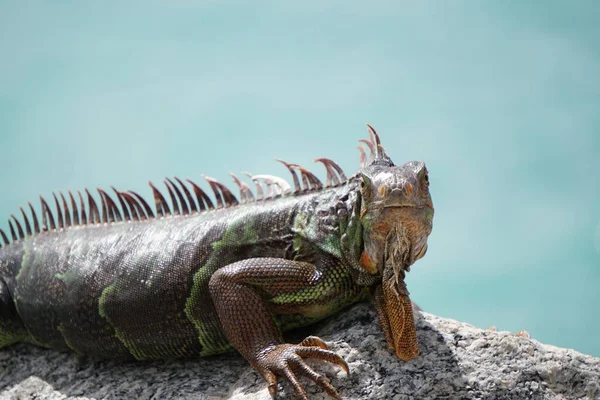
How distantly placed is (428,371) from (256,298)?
1.27 metres

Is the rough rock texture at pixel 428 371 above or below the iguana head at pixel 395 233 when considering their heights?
below

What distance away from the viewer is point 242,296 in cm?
528

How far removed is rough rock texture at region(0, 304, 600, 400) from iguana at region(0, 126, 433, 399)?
0.12 meters

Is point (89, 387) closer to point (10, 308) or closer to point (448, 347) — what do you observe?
point (10, 308)

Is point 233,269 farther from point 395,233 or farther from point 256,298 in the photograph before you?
point 395,233

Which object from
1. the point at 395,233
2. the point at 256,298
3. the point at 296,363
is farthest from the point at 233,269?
the point at 395,233

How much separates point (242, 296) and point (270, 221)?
2.29ft

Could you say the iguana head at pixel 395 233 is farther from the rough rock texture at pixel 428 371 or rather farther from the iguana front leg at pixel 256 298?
the iguana front leg at pixel 256 298

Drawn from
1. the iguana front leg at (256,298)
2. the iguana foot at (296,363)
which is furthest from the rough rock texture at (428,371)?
the iguana front leg at (256,298)

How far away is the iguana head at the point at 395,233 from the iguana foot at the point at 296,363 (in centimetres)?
47

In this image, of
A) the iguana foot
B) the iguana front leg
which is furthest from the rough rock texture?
the iguana front leg

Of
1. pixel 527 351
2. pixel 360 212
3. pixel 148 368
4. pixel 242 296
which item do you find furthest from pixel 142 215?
pixel 527 351

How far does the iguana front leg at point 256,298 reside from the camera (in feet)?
16.8

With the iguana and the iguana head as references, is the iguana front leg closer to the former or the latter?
the iguana
